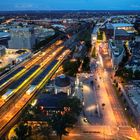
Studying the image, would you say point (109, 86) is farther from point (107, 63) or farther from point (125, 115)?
point (107, 63)

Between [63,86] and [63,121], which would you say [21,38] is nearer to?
[63,86]

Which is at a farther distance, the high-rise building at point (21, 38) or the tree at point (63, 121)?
the high-rise building at point (21, 38)

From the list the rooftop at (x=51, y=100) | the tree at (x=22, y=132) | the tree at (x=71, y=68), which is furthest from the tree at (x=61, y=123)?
the tree at (x=71, y=68)

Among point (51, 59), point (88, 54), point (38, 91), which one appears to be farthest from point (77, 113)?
point (88, 54)

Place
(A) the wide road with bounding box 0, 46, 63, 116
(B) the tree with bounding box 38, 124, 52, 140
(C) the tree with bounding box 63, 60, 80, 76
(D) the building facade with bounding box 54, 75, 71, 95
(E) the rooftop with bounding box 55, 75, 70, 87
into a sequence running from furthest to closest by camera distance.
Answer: (C) the tree with bounding box 63, 60, 80, 76 → (E) the rooftop with bounding box 55, 75, 70, 87 → (D) the building facade with bounding box 54, 75, 71, 95 → (A) the wide road with bounding box 0, 46, 63, 116 → (B) the tree with bounding box 38, 124, 52, 140

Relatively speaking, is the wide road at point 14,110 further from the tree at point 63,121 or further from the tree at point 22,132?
the tree at point 63,121

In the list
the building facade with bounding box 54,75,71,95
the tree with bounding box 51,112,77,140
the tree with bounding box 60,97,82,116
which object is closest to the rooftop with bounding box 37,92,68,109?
the tree with bounding box 60,97,82,116

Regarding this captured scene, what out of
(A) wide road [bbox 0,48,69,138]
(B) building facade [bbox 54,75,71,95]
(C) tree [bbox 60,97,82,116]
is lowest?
(A) wide road [bbox 0,48,69,138]

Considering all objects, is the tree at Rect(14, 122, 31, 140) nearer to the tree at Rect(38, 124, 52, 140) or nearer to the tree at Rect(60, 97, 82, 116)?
the tree at Rect(38, 124, 52, 140)

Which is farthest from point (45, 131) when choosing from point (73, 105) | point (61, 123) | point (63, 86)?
point (63, 86)
